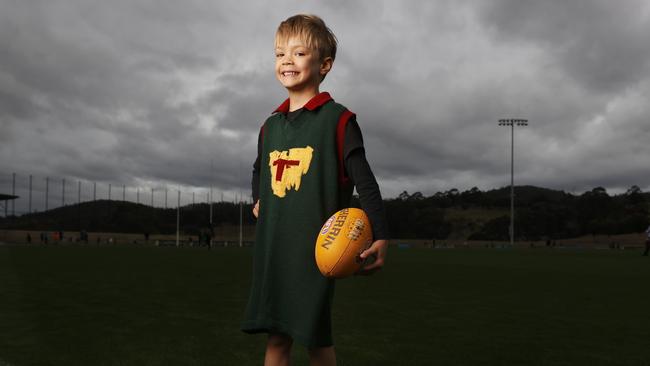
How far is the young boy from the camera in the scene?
2844 millimetres

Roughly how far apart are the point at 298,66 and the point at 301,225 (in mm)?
845

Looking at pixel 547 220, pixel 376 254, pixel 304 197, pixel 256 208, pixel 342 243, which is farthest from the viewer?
pixel 547 220

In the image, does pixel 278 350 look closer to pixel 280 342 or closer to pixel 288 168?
pixel 280 342

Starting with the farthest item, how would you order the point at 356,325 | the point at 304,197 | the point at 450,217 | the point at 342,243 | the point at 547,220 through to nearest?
the point at 450,217
the point at 547,220
the point at 356,325
the point at 304,197
the point at 342,243

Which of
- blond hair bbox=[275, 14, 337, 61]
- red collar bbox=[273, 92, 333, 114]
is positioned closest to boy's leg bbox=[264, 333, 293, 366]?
red collar bbox=[273, 92, 333, 114]

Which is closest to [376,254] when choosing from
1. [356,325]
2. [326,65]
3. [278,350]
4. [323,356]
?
[323,356]

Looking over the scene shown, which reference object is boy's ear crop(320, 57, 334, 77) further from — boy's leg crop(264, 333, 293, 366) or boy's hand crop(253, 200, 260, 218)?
boy's leg crop(264, 333, 293, 366)

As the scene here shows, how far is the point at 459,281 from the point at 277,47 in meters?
11.8

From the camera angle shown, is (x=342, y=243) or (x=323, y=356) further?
(x=323, y=356)

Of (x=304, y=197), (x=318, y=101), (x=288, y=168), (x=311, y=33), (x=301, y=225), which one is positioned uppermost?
(x=311, y=33)

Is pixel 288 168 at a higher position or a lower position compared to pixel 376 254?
higher

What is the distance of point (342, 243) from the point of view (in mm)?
2666

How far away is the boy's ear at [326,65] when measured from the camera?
3.04 m

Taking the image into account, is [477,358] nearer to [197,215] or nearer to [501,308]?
[501,308]
